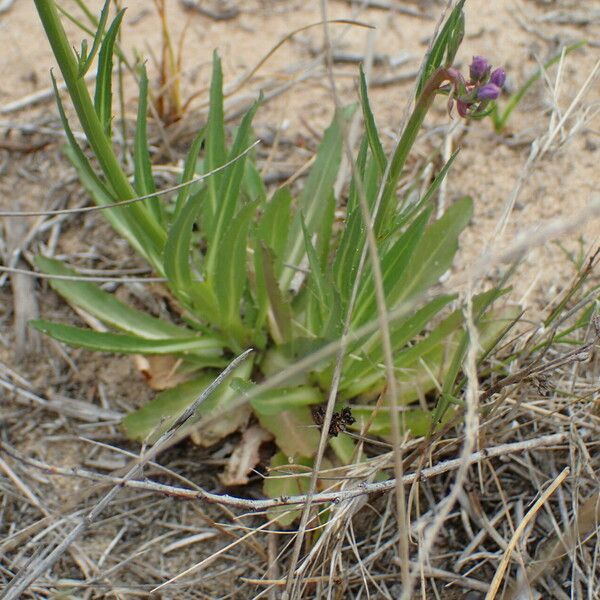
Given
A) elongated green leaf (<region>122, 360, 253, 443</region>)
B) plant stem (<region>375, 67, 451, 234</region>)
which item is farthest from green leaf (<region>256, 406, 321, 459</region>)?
plant stem (<region>375, 67, 451, 234</region>)

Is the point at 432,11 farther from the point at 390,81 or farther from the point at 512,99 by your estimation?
the point at 512,99

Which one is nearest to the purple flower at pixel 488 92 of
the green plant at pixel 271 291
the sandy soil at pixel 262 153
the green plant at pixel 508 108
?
the green plant at pixel 271 291

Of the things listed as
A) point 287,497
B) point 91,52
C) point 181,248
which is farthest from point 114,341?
point 91,52

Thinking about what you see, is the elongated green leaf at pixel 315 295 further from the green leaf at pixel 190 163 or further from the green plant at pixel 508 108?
the green plant at pixel 508 108

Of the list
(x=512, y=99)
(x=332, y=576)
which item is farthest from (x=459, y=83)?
(x=512, y=99)

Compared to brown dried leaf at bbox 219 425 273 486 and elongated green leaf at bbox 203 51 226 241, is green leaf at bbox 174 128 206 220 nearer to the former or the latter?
elongated green leaf at bbox 203 51 226 241

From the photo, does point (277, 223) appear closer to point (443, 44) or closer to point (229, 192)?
point (229, 192)
